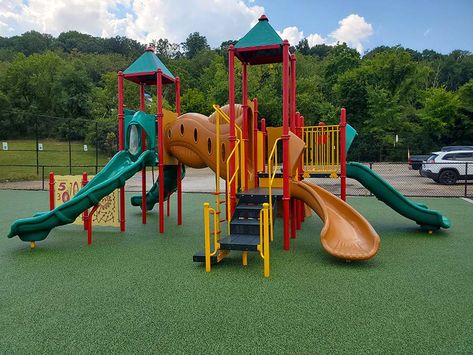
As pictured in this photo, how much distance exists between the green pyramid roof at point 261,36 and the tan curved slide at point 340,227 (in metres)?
2.44

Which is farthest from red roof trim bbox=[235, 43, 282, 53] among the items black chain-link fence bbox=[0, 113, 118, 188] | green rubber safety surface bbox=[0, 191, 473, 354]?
black chain-link fence bbox=[0, 113, 118, 188]

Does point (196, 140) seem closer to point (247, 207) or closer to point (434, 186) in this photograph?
point (247, 207)

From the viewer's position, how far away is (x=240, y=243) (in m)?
5.15

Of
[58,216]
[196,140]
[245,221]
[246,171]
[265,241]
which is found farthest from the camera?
[196,140]

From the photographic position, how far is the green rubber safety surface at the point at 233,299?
3.17m

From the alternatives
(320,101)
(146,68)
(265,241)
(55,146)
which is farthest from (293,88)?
(320,101)

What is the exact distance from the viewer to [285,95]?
248 inches

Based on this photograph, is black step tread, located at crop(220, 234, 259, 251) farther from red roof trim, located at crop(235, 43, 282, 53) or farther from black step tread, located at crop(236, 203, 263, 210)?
red roof trim, located at crop(235, 43, 282, 53)

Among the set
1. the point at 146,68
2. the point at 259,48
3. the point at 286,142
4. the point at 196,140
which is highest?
the point at 146,68

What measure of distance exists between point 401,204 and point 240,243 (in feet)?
13.3

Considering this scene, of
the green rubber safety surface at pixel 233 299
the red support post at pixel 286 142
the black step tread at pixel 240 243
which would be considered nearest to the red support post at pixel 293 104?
the green rubber safety surface at pixel 233 299

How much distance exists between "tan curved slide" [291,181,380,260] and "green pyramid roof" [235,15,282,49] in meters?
2.44

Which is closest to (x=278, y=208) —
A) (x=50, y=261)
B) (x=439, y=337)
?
(x=50, y=261)

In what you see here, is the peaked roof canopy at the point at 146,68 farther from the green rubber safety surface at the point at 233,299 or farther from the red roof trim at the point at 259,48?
the green rubber safety surface at the point at 233,299
